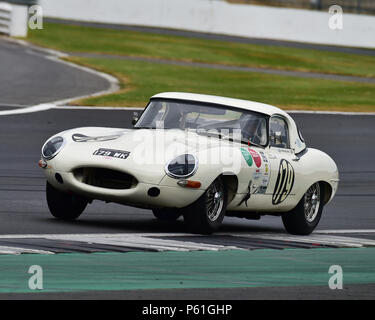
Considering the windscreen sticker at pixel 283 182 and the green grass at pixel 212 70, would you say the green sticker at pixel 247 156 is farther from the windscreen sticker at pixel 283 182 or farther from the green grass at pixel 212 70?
the green grass at pixel 212 70

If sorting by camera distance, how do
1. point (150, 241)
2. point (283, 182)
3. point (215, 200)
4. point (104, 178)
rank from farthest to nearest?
1. point (283, 182)
2. point (215, 200)
3. point (104, 178)
4. point (150, 241)

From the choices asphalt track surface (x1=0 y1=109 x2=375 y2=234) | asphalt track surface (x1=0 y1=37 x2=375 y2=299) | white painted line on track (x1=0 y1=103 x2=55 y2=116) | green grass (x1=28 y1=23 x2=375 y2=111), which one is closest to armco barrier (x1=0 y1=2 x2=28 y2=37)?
green grass (x1=28 y1=23 x2=375 y2=111)

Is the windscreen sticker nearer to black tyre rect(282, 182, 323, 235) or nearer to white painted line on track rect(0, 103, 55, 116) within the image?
black tyre rect(282, 182, 323, 235)

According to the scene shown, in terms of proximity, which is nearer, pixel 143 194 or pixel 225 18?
pixel 143 194

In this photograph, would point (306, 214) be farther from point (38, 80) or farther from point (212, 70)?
point (212, 70)

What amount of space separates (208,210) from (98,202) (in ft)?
9.60

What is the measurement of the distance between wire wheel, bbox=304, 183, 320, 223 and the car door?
43 centimetres

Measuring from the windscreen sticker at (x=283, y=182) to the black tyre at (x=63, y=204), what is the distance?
1977mm

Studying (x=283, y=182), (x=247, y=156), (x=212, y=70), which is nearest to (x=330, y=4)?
(x=212, y=70)

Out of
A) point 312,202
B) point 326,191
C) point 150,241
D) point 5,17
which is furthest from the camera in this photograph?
point 5,17

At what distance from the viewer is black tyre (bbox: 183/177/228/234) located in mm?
10008

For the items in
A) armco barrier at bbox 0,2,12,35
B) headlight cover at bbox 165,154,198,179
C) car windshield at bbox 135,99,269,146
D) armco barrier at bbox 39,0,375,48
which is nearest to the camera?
headlight cover at bbox 165,154,198,179

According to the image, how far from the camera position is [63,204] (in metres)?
10.7

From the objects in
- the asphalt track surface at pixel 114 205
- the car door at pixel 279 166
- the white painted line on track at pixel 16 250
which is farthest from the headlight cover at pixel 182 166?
the white painted line on track at pixel 16 250
